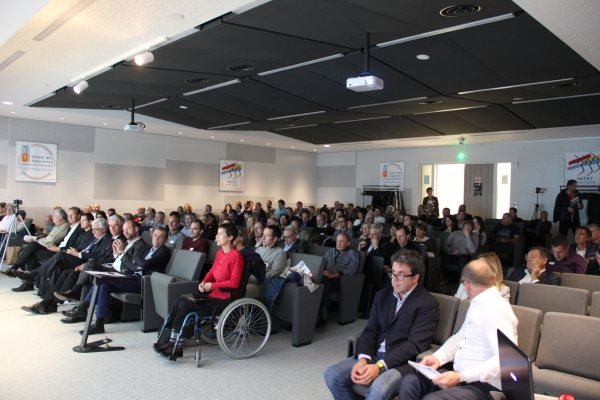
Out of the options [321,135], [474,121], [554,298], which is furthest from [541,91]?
[321,135]

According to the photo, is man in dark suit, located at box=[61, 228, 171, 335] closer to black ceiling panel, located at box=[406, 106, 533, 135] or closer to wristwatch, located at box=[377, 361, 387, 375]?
wristwatch, located at box=[377, 361, 387, 375]

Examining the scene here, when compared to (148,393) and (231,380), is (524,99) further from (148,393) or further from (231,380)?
(148,393)

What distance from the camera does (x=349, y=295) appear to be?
18.8 feet

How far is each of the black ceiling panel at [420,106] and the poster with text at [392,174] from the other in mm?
6337

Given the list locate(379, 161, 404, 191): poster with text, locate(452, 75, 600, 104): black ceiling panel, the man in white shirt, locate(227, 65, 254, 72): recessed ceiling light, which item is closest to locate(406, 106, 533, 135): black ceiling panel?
locate(452, 75, 600, 104): black ceiling panel

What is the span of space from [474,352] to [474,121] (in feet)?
26.5

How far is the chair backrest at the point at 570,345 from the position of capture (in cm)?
266

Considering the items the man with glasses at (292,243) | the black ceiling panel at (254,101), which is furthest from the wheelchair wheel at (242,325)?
the black ceiling panel at (254,101)

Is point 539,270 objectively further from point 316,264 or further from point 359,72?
point 359,72

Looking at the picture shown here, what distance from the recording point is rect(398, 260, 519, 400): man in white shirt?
7.99ft

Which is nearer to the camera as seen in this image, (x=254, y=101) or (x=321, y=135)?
(x=254, y=101)

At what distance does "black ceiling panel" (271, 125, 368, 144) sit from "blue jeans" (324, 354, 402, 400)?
8855 mm

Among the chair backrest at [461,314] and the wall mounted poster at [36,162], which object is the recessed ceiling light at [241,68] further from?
the wall mounted poster at [36,162]

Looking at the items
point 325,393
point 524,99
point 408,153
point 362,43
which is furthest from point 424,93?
point 408,153
